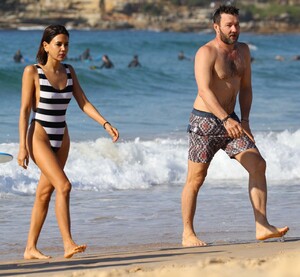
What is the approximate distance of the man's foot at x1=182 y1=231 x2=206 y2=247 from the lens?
763 centimetres

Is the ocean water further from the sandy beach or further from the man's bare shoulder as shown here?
the man's bare shoulder

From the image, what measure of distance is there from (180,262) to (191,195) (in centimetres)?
102

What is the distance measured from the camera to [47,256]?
7.21 metres

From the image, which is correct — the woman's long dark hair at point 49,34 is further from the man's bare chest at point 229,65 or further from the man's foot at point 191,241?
the man's foot at point 191,241

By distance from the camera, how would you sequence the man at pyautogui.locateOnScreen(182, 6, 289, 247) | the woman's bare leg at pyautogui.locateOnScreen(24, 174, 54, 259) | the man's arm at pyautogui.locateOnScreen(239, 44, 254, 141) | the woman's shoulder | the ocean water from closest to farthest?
the woman's shoulder < the woman's bare leg at pyautogui.locateOnScreen(24, 174, 54, 259) < the man at pyautogui.locateOnScreen(182, 6, 289, 247) < the man's arm at pyautogui.locateOnScreen(239, 44, 254, 141) < the ocean water

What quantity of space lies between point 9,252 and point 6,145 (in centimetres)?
609

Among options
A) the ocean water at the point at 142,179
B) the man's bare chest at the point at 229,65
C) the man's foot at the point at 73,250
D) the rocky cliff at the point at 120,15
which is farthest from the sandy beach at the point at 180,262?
the rocky cliff at the point at 120,15

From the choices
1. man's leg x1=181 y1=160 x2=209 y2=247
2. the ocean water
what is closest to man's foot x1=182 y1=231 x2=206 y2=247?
man's leg x1=181 y1=160 x2=209 y2=247

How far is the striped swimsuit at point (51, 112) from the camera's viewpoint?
→ 693cm

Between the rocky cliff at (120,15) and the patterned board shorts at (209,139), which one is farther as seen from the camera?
the rocky cliff at (120,15)

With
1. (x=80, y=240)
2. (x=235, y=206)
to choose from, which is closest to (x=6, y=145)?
(x=235, y=206)

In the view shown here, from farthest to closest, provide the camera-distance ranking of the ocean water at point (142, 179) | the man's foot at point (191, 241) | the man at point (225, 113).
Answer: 1. the ocean water at point (142, 179)
2. the man's foot at point (191, 241)
3. the man at point (225, 113)

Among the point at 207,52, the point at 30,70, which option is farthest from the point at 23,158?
the point at 207,52

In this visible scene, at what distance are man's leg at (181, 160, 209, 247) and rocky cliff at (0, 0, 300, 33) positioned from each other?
294 feet
